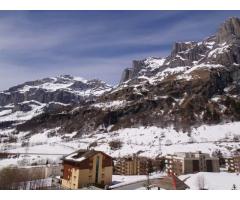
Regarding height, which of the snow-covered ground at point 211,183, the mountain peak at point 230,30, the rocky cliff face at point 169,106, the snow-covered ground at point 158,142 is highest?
the mountain peak at point 230,30

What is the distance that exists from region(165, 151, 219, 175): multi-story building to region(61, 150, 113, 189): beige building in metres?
16.5

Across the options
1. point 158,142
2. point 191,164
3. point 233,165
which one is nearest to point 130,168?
point 191,164

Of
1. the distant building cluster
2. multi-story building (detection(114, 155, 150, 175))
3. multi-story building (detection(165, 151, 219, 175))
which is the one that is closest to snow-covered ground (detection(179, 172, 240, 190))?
the distant building cluster

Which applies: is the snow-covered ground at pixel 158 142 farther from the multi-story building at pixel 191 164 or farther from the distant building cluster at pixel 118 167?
the distant building cluster at pixel 118 167

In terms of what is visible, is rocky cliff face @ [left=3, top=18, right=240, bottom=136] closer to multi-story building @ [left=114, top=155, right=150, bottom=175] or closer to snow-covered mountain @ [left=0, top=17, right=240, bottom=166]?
snow-covered mountain @ [left=0, top=17, right=240, bottom=166]

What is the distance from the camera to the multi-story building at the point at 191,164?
143 ft

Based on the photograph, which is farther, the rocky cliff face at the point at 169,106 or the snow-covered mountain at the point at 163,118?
the rocky cliff face at the point at 169,106

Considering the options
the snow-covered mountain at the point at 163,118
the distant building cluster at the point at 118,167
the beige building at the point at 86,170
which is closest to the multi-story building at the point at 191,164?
the distant building cluster at the point at 118,167

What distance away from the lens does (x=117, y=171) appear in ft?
136

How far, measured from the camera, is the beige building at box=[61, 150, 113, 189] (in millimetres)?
26641

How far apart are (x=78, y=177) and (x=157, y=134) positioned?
60.4 meters

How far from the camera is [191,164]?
44.5 metres

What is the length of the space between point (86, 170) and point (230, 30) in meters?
164

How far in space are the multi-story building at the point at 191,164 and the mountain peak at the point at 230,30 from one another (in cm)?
13685
